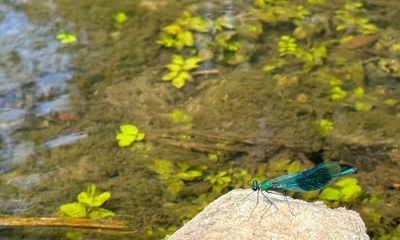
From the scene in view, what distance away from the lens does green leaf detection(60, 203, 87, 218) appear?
337cm

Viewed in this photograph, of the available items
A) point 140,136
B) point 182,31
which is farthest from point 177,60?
point 140,136

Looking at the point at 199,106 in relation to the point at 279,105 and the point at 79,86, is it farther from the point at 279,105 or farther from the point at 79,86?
the point at 79,86

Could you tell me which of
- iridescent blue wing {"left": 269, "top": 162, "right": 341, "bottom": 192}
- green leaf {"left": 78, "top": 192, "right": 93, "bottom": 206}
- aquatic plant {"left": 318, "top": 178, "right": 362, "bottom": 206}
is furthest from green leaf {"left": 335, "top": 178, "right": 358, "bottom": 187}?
green leaf {"left": 78, "top": 192, "right": 93, "bottom": 206}

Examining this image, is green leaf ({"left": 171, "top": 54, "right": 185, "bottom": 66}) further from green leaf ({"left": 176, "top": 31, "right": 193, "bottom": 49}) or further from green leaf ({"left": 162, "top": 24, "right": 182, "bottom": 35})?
green leaf ({"left": 162, "top": 24, "right": 182, "bottom": 35})

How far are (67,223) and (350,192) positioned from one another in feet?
5.51

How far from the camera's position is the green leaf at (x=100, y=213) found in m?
3.38

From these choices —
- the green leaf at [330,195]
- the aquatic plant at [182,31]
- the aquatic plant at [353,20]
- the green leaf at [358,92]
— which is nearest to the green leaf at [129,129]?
the aquatic plant at [182,31]

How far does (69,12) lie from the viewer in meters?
5.53

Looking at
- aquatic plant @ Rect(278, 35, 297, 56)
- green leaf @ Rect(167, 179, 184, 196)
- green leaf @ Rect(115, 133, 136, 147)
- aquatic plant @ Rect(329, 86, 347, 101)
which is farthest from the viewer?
aquatic plant @ Rect(278, 35, 297, 56)

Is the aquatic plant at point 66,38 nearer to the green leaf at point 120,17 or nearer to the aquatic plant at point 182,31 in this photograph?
the green leaf at point 120,17

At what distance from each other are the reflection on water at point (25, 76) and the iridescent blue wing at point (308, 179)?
1917mm

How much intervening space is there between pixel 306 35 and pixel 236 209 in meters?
2.94

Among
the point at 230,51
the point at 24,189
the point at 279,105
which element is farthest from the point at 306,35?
the point at 24,189

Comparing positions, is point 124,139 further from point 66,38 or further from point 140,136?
point 66,38
